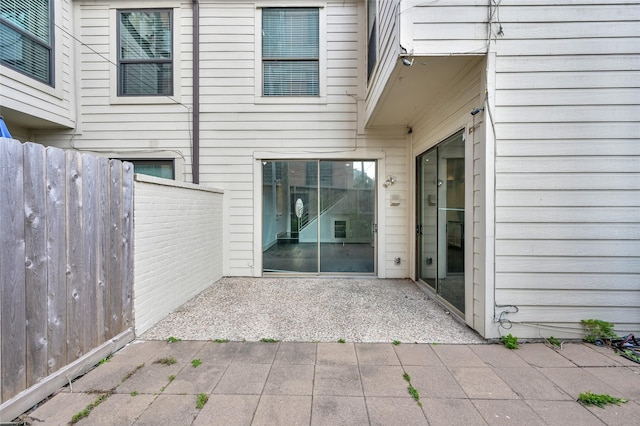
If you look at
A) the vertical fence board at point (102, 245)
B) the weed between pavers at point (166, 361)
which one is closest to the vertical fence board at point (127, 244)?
the vertical fence board at point (102, 245)

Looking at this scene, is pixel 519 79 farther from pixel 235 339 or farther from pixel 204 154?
pixel 204 154

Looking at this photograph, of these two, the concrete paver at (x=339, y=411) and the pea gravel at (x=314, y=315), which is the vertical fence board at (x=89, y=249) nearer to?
the pea gravel at (x=314, y=315)

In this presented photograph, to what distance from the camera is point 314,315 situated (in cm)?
345

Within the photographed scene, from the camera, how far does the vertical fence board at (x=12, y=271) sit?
5.60 ft

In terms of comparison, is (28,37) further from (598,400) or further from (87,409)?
(598,400)

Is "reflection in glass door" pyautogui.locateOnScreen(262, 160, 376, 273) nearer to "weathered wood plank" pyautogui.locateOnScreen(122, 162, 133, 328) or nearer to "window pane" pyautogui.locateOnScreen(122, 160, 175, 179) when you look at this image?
"window pane" pyautogui.locateOnScreen(122, 160, 175, 179)

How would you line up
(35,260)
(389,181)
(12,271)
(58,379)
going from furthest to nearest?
1. (389,181)
2. (58,379)
3. (35,260)
4. (12,271)

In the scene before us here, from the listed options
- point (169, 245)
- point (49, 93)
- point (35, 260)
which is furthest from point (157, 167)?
point (35, 260)

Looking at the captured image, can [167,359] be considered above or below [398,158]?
below

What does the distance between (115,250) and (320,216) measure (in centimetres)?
334

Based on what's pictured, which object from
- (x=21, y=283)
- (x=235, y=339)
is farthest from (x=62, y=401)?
(x=235, y=339)

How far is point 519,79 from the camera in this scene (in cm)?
282

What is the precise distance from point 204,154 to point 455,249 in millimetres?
4566

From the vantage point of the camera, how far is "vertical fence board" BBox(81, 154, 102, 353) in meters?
2.28
